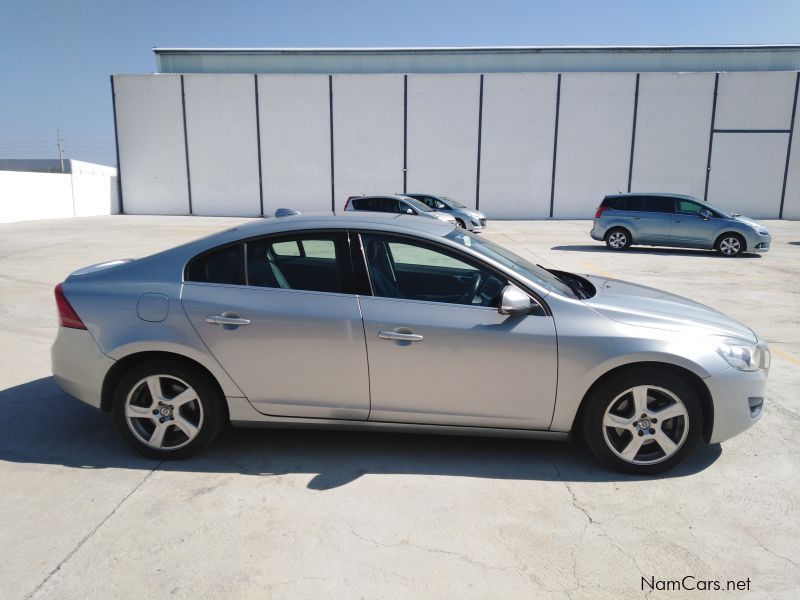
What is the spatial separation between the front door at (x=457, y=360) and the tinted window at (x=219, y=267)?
2.79ft

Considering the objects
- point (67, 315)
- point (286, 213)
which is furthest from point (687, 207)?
point (67, 315)

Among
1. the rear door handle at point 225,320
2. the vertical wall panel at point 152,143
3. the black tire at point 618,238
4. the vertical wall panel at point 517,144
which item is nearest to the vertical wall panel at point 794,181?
the vertical wall panel at point 517,144

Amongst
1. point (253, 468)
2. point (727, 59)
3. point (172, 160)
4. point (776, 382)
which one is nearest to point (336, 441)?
point (253, 468)

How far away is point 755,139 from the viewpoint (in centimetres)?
3014

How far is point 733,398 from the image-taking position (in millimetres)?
3285

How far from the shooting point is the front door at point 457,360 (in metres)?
3.24

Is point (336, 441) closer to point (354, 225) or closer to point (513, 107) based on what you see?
point (354, 225)

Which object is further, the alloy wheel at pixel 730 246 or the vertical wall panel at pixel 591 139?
the vertical wall panel at pixel 591 139

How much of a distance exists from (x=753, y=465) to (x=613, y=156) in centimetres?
3008

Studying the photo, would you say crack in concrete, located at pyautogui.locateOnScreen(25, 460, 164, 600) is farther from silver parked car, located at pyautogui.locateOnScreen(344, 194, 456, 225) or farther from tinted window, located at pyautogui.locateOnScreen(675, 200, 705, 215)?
tinted window, located at pyautogui.locateOnScreen(675, 200, 705, 215)

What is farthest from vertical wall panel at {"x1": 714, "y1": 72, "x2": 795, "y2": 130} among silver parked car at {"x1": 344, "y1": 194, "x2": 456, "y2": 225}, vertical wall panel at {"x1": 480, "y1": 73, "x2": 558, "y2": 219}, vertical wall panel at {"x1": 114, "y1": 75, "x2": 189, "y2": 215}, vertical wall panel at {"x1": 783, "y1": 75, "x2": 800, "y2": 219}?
vertical wall panel at {"x1": 114, "y1": 75, "x2": 189, "y2": 215}

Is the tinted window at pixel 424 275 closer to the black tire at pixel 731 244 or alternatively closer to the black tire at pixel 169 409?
the black tire at pixel 169 409

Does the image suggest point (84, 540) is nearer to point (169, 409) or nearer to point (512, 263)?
point (169, 409)

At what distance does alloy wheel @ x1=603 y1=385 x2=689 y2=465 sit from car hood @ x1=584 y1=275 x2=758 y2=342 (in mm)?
406
